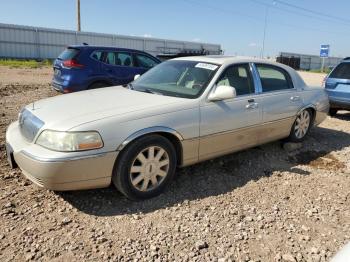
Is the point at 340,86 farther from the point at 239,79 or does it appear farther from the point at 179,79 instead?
the point at 179,79

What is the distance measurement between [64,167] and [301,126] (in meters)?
4.21

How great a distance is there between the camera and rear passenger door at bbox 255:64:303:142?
5.00 meters

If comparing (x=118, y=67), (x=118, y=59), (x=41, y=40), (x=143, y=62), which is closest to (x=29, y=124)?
(x=118, y=67)

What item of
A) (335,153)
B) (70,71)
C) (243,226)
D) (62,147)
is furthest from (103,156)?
(70,71)

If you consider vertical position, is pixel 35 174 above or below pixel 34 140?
below

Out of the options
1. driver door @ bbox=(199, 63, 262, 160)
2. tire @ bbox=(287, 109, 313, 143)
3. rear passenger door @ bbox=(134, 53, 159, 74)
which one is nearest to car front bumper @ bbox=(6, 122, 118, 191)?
driver door @ bbox=(199, 63, 262, 160)

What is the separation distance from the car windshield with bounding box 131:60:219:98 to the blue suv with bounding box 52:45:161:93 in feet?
12.8

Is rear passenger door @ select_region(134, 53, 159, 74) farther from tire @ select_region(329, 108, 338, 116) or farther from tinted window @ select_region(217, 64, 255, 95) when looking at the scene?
tinted window @ select_region(217, 64, 255, 95)

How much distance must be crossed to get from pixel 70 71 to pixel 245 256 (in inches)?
270

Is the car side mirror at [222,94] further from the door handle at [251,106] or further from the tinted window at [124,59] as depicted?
the tinted window at [124,59]

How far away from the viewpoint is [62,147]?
3.24 meters

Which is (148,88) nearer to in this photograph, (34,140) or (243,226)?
(34,140)

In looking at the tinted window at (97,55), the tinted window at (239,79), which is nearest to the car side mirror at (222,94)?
the tinted window at (239,79)

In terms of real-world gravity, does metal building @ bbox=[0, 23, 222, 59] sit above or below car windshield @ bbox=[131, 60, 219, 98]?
above
